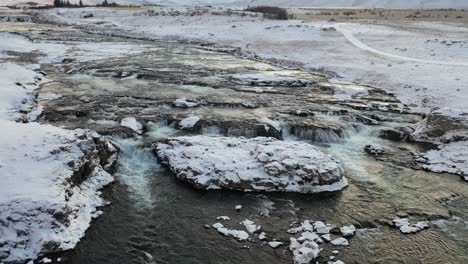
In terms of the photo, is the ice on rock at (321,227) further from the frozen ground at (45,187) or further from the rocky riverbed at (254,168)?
the frozen ground at (45,187)

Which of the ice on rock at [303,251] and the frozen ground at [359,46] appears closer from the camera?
the ice on rock at [303,251]

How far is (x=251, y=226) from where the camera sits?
11656 millimetres

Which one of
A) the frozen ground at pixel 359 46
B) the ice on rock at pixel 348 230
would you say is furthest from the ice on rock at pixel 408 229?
the frozen ground at pixel 359 46

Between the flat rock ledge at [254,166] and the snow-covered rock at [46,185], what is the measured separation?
7.68 feet

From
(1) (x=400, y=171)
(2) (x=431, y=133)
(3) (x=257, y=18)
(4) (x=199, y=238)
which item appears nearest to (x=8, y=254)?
(4) (x=199, y=238)

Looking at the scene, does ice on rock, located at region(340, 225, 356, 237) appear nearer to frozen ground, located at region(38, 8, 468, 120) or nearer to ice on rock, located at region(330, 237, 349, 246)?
ice on rock, located at region(330, 237, 349, 246)

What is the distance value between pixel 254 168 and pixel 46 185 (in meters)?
6.04

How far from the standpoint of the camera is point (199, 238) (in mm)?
11188

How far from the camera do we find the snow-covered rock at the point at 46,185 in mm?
10477

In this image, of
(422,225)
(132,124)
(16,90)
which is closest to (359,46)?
(132,124)

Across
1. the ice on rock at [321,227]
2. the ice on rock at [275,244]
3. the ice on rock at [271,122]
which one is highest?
the ice on rock at [271,122]

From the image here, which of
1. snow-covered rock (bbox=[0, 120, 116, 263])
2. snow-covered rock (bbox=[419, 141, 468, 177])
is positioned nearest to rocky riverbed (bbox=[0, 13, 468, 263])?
snow-covered rock (bbox=[419, 141, 468, 177])

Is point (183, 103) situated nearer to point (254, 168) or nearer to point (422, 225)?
point (254, 168)

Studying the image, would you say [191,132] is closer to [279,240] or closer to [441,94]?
[279,240]
